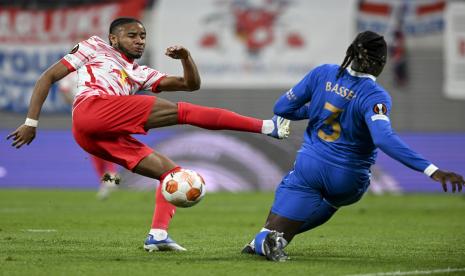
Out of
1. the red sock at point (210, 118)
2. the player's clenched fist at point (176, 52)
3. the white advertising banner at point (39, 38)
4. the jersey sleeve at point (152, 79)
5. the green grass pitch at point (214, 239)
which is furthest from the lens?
the white advertising banner at point (39, 38)

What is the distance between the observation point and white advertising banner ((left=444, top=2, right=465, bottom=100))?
22.2 meters

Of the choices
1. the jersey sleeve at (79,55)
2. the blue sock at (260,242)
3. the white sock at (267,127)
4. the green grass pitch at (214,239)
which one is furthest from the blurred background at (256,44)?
the blue sock at (260,242)

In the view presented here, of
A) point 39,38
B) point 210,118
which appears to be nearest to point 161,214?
point 210,118

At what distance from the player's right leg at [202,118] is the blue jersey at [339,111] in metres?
0.23

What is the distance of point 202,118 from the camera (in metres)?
7.66

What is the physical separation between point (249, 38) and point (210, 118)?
15.4 metres

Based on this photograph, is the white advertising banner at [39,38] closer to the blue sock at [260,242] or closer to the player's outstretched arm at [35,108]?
the player's outstretched arm at [35,108]

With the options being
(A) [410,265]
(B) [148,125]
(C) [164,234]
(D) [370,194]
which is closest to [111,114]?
(B) [148,125]

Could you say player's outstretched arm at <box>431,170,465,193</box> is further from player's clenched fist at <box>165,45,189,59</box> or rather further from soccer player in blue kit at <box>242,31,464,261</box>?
player's clenched fist at <box>165,45,189,59</box>

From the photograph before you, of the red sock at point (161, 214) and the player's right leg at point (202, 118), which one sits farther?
the red sock at point (161, 214)

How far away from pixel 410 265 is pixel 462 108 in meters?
15.9

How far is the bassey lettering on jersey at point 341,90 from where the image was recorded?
746cm

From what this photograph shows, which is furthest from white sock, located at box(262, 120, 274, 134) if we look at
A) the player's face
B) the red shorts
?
the player's face

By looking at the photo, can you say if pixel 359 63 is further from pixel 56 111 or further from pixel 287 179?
pixel 56 111
